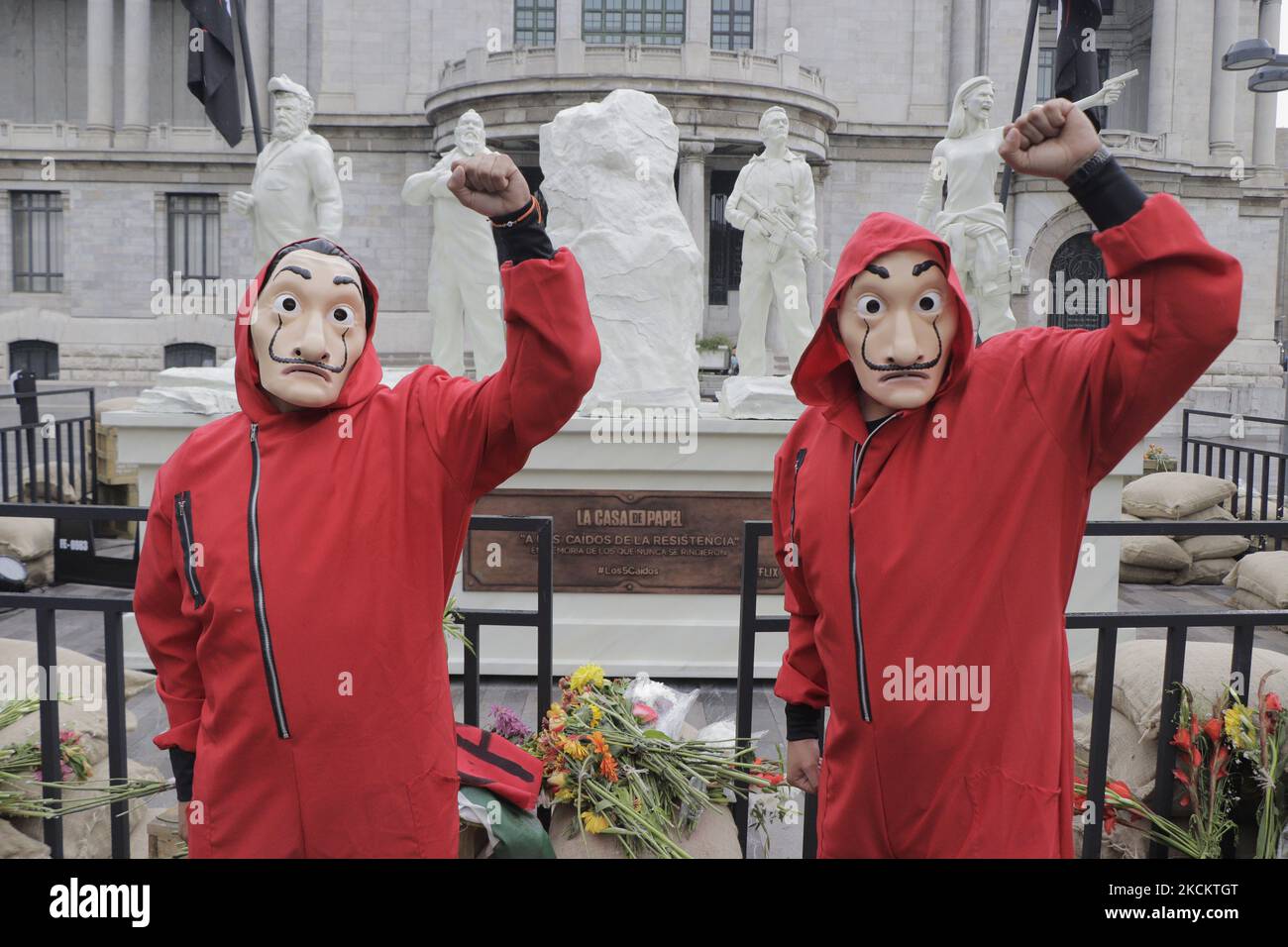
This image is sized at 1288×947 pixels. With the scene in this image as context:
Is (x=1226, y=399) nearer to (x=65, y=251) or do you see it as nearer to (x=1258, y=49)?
(x=1258, y=49)

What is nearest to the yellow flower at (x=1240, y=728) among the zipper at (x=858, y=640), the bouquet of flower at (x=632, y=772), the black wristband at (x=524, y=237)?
the bouquet of flower at (x=632, y=772)

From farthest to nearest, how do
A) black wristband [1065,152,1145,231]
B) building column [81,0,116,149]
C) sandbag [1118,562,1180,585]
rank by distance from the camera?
building column [81,0,116,149], sandbag [1118,562,1180,585], black wristband [1065,152,1145,231]

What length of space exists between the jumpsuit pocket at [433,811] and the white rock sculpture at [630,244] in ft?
17.0

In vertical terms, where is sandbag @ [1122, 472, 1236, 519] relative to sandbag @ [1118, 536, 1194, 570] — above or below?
above

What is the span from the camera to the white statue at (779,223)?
8.47 metres

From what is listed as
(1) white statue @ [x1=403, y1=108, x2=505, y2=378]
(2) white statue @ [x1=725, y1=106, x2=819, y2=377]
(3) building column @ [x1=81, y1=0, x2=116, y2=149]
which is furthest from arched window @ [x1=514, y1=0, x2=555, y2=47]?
(2) white statue @ [x1=725, y1=106, x2=819, y2=377]

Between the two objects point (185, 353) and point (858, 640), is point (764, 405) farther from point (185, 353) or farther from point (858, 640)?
point (185, 353)

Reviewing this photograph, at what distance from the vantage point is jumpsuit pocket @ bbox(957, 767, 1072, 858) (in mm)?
2064

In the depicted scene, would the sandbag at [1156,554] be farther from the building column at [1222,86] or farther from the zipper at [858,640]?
the building column at [1222,86]

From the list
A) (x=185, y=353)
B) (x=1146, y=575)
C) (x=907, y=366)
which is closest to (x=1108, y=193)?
(x=907, y=366)

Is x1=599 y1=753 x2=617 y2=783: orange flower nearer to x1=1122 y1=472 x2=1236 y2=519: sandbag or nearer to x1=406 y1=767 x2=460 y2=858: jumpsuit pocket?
x1=406 y1=767 x2=460 y2=858: jumpsuit pocket

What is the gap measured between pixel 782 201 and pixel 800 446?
21.4 feet

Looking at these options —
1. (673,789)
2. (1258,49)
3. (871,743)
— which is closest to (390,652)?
(871,743)

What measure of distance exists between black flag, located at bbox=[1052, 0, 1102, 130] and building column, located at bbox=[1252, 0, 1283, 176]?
2512 centimetres
